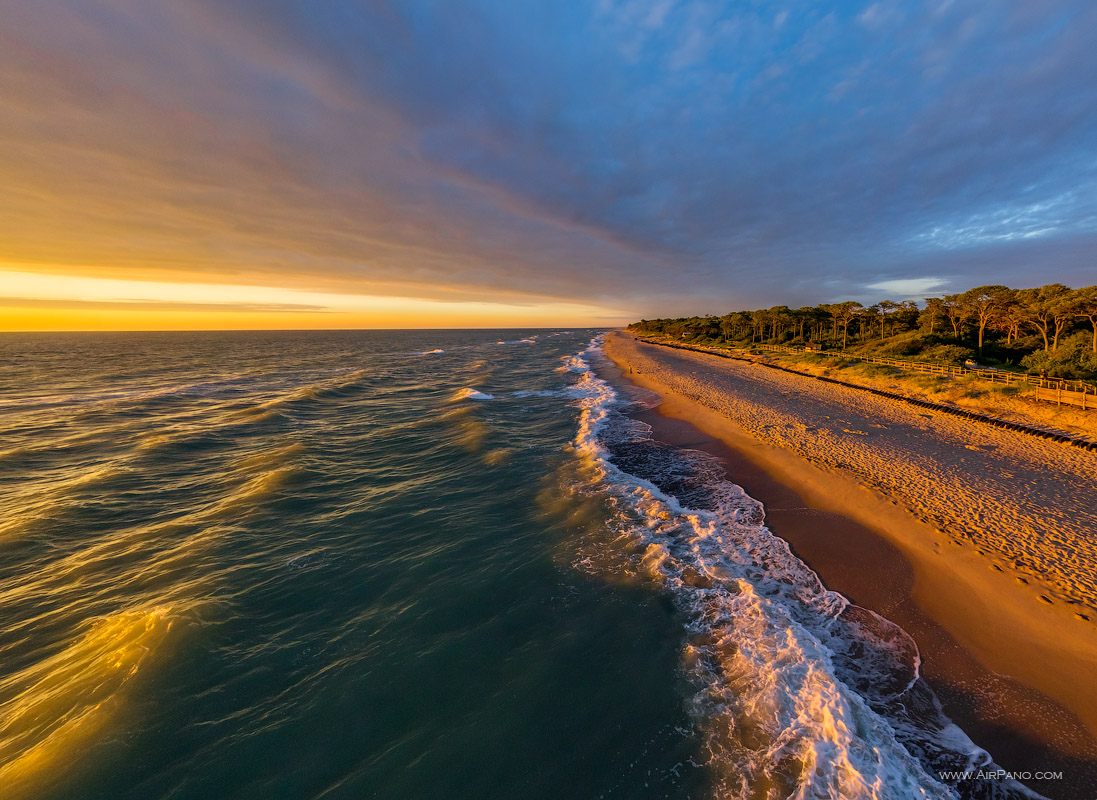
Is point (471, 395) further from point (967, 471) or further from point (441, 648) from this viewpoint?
point (967, 471)

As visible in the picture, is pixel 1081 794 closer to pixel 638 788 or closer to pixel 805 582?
pixel 805 582

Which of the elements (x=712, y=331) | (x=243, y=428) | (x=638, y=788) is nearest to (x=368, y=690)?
(x=638, y=788)

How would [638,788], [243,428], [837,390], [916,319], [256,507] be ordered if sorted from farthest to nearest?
[916,319]
[837,390]
[243,428]
[256,507]
[638,788]

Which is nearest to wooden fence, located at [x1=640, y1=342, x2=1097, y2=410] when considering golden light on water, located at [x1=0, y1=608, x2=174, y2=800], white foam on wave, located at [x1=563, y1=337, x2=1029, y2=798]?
white foam on wave, located at [x1=563, y1=337, x2=1029, y2=798]

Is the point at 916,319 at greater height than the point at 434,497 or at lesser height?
greater

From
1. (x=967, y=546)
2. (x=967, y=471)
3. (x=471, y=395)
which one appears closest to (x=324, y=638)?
(x=967, y=546)

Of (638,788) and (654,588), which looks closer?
(638,788)
